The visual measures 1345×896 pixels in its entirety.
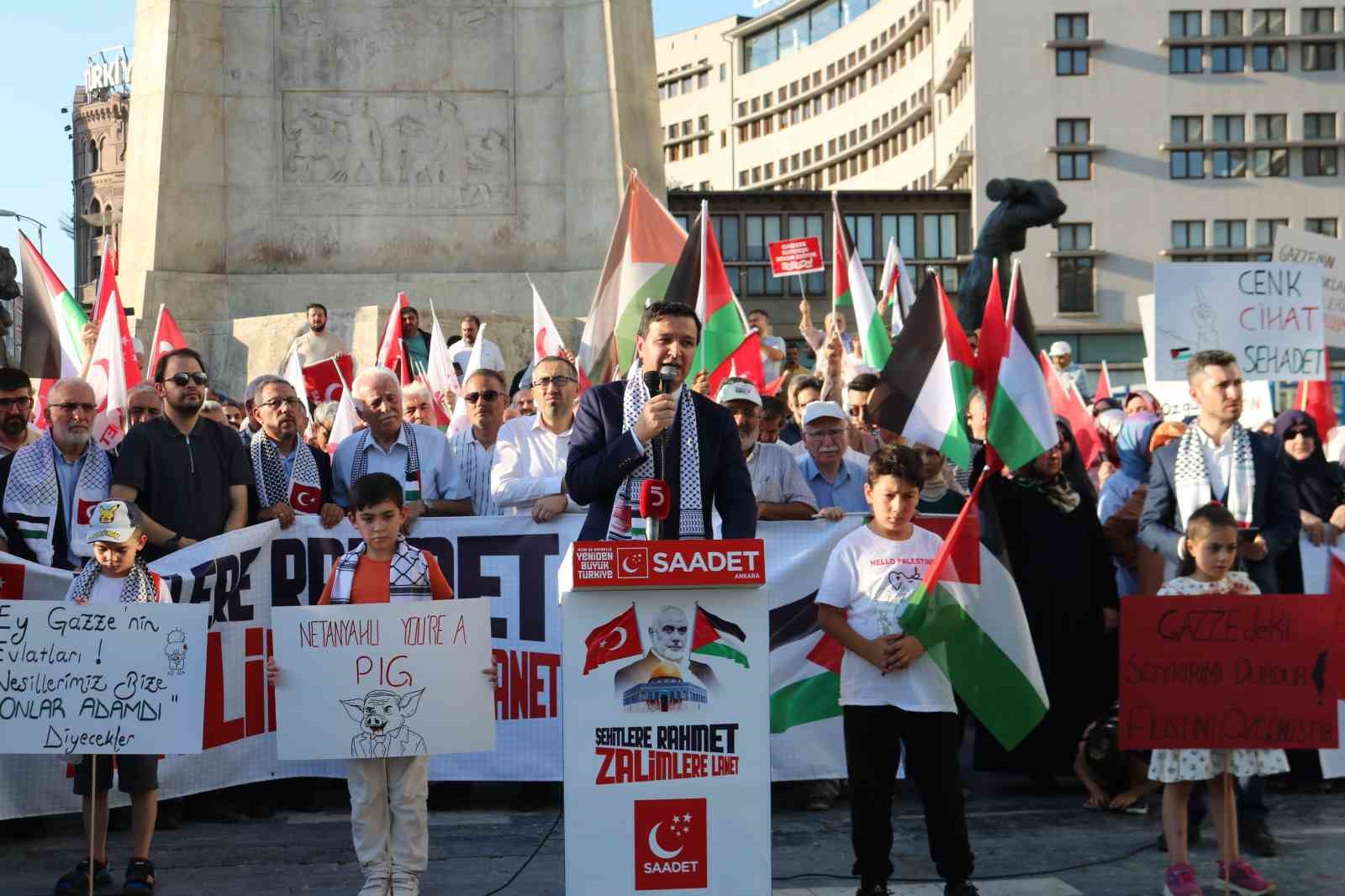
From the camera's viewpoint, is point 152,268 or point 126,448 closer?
point 126,448

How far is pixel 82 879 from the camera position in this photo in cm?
725

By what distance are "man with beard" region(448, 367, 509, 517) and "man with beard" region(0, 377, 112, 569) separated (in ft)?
6.29

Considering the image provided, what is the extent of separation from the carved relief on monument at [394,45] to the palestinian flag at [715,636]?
1350cm

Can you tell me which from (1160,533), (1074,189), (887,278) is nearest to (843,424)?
(1160,533)

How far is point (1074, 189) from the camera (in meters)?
73.3

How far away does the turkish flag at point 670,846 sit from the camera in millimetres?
5953

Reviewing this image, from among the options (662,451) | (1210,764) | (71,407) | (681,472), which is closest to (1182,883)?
(1210,764)

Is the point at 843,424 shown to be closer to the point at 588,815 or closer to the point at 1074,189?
the point at 588,815

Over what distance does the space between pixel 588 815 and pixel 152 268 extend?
1370 cm

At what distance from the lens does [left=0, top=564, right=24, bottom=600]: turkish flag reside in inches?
328

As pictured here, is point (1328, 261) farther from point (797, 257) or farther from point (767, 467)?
point (797, 257)

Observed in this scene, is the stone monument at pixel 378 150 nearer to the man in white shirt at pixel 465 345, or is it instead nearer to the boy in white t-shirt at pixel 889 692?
the man in white shirt at pixel 465 345

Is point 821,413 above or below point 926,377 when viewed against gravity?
below

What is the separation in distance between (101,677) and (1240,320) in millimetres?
6304
